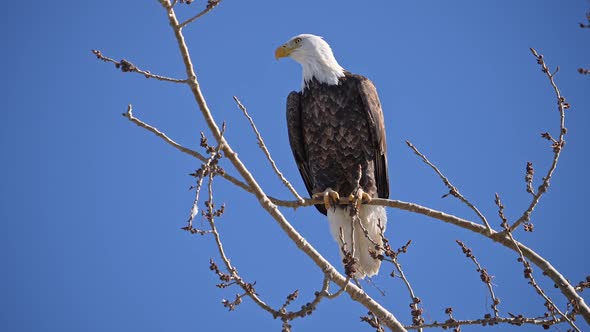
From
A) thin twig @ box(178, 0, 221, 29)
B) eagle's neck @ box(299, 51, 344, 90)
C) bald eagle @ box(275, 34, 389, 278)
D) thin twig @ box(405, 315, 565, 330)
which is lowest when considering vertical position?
thin twig @ box(405, 315, 565, 330)

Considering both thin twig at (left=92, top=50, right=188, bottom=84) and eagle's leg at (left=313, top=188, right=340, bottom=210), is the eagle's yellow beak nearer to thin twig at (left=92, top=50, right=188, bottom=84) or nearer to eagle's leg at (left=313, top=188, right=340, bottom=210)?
eagle's leg at (left=313, top=188, right=340, bottom=210)

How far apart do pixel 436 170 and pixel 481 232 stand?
576 mm

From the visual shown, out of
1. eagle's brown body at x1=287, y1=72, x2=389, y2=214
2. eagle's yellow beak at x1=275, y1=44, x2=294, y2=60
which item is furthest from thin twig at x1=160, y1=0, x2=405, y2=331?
eagle's yellow beak at x1=275, y1=44, x2=294, y2=60

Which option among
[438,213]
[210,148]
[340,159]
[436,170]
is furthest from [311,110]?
[210,148]

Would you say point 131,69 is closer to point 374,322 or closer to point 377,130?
point 374,322

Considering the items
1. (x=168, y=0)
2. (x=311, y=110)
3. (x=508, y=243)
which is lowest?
(x=508, y=243)

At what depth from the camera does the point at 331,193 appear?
529 cm

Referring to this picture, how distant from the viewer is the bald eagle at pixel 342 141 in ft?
17.7

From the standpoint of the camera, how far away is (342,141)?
5.43 m

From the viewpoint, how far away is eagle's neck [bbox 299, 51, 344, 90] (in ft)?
18.6

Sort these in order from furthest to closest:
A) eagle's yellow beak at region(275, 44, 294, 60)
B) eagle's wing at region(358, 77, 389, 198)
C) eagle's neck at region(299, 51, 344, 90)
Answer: eagle's yellow beak at region(275, 44, 294, 60), eagle's neck at region(299, 51, 344, 90), eagle's wing at region(358, 77, 389, 198)

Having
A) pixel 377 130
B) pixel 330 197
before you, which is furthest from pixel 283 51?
pixel 330 197

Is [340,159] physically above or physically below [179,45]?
above

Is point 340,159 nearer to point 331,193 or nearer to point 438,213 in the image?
point 331,193
